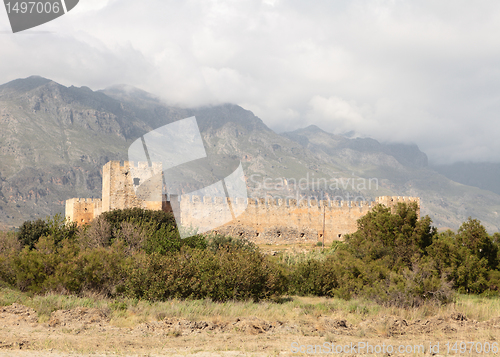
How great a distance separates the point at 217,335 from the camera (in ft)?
27.6

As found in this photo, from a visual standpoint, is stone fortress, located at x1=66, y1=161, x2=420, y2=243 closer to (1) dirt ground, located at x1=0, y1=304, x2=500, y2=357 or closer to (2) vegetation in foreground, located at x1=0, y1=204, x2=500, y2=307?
(2) vegetation in foreground, located at x1=0, y1=204, x2=500, y2=307

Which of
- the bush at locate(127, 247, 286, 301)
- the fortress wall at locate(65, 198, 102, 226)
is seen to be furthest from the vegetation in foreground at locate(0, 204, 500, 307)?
the fortress wall at locate(65, 198, 102, 226)

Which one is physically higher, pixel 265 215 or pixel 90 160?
pixel 90 160

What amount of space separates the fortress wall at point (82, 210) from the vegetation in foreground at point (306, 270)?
53.8 ft

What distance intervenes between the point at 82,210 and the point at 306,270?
21.8 m

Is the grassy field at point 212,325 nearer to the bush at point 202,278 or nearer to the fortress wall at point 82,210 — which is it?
the bush at point 202,278

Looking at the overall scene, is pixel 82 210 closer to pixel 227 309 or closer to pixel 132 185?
pixel 132 185

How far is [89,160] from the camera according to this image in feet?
438

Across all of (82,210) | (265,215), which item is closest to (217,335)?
(265,215)

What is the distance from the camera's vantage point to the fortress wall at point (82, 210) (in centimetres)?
3075

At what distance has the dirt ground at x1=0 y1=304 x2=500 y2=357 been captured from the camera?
7246mm

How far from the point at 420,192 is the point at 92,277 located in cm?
20348

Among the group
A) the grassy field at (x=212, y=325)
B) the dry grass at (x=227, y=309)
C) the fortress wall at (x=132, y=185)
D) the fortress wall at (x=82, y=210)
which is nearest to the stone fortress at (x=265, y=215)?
the fortress wall at (x=82, y=210)

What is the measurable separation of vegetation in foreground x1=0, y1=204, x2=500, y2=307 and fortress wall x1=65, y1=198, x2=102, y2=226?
1639cm
